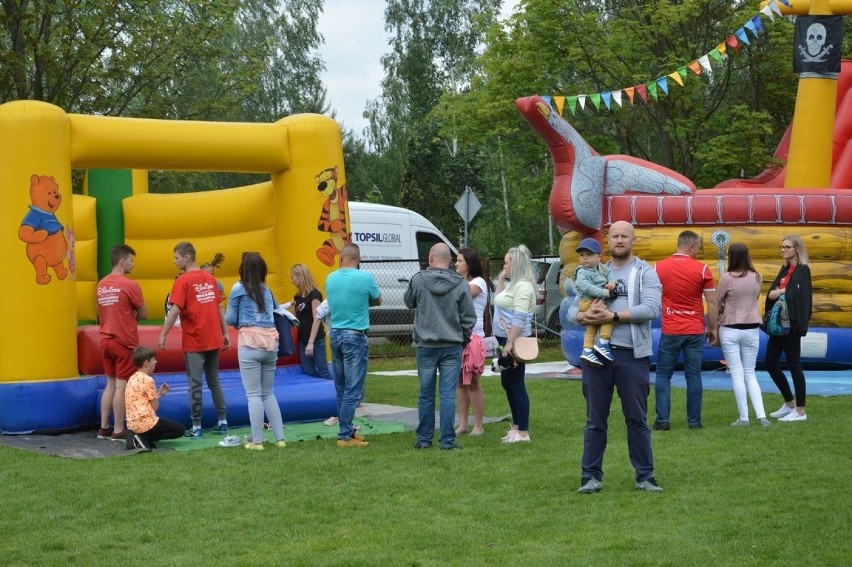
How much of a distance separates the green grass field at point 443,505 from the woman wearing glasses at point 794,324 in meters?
0.48

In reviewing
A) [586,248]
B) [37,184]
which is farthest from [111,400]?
[586,248]

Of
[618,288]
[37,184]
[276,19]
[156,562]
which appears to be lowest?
[156,562]

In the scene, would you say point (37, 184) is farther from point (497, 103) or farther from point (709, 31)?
point (709, 31)

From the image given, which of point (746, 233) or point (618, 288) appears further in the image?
point (746, 233)

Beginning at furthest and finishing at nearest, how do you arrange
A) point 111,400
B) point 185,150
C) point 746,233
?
1. point 746,233
2. point 185,150
3. point 111,400

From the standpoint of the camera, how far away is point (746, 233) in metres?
13.8

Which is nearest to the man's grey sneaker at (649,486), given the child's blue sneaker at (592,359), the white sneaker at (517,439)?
the child's blue sneaker at (592,359)

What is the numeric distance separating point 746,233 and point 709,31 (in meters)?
9.87

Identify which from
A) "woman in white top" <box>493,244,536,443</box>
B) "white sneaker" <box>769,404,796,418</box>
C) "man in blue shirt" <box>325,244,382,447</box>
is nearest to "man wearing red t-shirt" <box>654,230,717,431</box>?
"white sneaker" <box>769,404,796,418</box>

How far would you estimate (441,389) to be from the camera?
8734 millimetres

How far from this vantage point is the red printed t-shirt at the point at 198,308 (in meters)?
9.59

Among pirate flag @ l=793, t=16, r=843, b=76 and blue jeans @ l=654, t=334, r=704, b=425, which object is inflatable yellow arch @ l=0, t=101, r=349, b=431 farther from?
pirate flag @ l=793, t=16, r=843, b=76

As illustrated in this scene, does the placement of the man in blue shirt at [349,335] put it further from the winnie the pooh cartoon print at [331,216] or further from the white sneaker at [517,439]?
the winnie the pooh cartoon print at [331,216]

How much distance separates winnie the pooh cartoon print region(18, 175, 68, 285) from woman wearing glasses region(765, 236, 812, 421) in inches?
242
